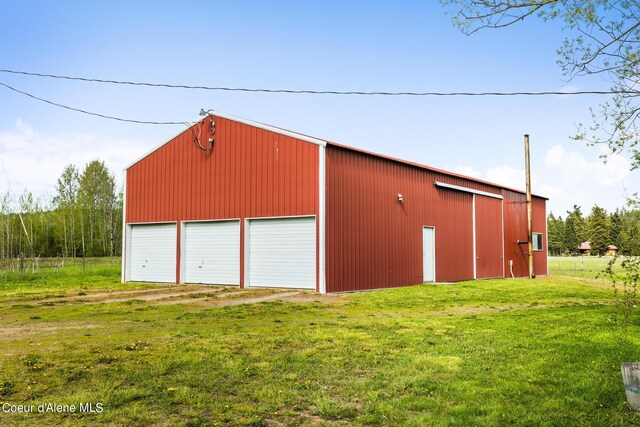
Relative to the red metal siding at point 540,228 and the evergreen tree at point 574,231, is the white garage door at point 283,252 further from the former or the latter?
the evergreen tree at point 574,231

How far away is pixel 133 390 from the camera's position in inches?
201

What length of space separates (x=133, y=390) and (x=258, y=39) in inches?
537

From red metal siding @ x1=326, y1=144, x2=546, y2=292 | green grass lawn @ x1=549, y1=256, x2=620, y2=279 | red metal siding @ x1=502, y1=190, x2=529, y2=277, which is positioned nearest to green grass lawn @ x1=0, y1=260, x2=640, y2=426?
red metal siding @ x1=326, y1=144, x2=546, y2=292

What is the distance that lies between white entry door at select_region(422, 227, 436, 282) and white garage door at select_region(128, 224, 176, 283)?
10.1 m

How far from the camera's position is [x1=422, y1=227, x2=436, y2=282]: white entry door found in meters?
20.7

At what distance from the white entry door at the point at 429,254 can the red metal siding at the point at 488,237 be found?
4155 mm

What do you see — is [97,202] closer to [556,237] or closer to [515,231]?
[515,231]

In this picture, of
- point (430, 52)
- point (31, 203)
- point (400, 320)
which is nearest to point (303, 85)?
point (430, 52)

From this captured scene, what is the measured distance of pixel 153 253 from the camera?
68.6ft

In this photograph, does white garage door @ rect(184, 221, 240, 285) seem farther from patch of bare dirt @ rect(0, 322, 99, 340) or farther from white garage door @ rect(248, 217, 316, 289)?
patch of bare dirt @ rect(0, 322, 99, 340)

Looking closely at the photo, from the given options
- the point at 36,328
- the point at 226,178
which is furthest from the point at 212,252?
the point at 36,328

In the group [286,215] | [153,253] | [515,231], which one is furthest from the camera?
[515,231]

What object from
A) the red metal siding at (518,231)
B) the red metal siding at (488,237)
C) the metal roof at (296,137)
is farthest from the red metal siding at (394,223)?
the red metal siding at (518,231)

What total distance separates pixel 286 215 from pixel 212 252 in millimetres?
3792
